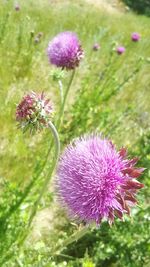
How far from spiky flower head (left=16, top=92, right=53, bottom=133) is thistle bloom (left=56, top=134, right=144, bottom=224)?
0.24 meters

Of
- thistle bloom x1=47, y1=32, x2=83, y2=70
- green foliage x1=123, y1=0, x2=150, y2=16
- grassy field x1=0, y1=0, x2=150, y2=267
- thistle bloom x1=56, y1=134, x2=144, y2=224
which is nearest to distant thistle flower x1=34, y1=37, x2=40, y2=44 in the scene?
grassy field x1=0, y1=0, x2=150, y2=267

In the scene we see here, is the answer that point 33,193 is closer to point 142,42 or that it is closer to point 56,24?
point 56,24

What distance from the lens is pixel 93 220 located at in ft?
7.61

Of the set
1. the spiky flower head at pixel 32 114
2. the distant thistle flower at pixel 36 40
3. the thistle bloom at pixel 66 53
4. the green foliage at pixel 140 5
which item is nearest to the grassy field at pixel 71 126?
the distant thistle flower at pixel 36 40

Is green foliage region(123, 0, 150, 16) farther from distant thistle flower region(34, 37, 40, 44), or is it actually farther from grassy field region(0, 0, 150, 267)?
distant thistle flower region(34, 37, 40, 44)

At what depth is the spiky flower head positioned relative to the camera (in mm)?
2387

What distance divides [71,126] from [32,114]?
2.86m

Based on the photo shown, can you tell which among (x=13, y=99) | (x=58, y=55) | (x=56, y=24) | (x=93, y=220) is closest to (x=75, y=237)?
(x=93, y=220)

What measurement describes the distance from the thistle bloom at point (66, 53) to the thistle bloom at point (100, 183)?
1.60m

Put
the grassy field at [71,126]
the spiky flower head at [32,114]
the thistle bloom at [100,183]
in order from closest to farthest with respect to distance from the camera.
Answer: the thistle bloom at [100,183]
the spiky flower head at [32,114]
the grassy field at [71,126]

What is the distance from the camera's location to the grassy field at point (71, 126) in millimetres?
3561

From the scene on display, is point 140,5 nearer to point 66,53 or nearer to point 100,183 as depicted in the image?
point 66,53

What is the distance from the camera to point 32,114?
2381 mm

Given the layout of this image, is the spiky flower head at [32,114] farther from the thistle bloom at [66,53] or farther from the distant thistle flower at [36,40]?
the distant thistle flower at [36,40]
